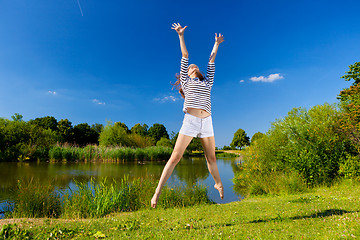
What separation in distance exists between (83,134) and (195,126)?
5352cm

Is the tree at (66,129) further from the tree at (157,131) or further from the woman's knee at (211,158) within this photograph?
the woman's knee at (211,158)

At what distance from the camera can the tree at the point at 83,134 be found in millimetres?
50450

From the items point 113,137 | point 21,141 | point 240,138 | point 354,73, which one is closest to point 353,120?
point 354,73

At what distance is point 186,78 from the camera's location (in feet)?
11.4

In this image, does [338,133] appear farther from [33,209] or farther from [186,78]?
[33,209]

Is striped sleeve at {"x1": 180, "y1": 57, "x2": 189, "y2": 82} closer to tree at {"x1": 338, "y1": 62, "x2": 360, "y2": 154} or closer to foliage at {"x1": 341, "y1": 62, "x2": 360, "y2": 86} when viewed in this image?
tree at {"x1": 338, "y1": 62, "x2": 360, "y2": 154}

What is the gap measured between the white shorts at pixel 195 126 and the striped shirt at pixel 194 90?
0.54ft

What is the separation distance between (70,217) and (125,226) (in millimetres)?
3184

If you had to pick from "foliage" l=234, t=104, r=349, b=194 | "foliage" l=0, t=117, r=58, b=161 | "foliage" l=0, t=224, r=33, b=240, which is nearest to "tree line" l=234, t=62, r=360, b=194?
"foliage" l=234, t=104, r=349, b=194

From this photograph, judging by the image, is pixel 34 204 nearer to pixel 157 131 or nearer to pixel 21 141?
pixel 21 141

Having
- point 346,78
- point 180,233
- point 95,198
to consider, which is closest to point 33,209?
point 95,198

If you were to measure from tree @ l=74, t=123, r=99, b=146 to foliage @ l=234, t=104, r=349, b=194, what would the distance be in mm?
45928

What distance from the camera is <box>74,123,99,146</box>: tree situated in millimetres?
50450

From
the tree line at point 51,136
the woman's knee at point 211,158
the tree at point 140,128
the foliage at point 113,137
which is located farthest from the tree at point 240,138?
the woman's knee at point 211,158
